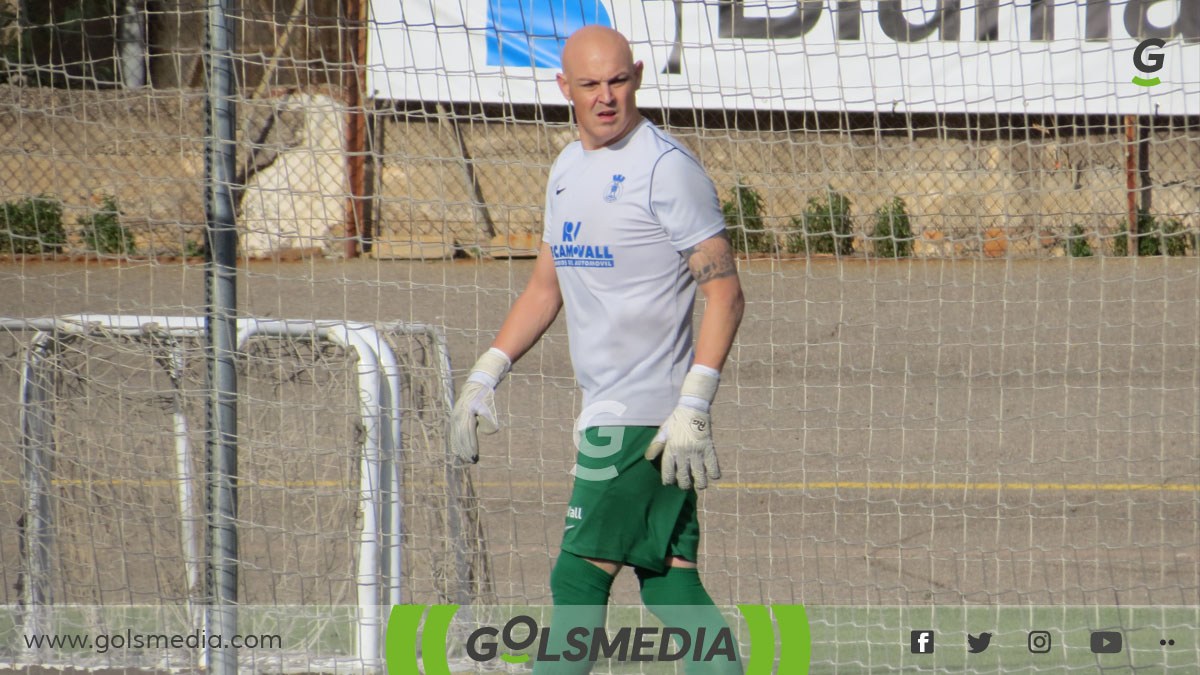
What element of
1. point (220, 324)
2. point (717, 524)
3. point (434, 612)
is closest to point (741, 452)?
point (717, 524)

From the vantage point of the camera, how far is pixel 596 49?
2.89m

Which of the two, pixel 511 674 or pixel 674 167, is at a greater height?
pixel 674 167

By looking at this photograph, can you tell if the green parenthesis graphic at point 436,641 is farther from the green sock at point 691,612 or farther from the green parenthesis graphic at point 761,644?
the green parenthesis graphic at point 761,644

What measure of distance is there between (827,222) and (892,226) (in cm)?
83

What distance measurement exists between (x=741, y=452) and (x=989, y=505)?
138 cm

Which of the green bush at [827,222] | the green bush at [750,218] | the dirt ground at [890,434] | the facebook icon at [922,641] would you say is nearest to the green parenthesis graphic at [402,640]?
the dirt ground at [890,434]

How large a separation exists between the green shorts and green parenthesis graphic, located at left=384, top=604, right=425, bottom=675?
860mm

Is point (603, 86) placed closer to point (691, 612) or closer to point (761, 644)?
point (691, 612)

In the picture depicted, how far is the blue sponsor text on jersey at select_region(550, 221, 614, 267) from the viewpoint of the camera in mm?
2928

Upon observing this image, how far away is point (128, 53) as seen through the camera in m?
5.18

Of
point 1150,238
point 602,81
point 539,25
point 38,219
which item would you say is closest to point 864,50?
point 539,25

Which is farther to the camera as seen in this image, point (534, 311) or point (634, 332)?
point (534, 311)

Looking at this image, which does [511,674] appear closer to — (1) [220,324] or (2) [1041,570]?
(1) [220,324]

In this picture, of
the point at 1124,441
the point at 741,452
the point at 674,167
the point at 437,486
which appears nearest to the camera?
the point at 674,167
